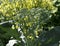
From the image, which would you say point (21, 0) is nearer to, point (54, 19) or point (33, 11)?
point (33, 11)

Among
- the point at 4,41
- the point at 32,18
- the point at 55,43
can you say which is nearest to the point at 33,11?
the point at 32,18

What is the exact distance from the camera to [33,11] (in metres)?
3.04

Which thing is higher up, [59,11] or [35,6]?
[35,6]

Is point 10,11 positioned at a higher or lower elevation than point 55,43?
higher

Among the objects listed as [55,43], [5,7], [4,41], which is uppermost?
[5,7]

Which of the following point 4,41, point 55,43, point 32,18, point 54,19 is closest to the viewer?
point 32,18

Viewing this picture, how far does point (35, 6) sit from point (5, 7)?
0.38m

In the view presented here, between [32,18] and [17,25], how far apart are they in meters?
0.23

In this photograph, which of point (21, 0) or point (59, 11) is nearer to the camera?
point (21, 0)

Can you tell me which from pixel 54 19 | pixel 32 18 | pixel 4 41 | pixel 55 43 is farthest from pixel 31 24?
pixel 54 19

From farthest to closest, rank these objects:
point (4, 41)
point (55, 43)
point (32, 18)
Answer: point (4, 41), point (55, 43), point (32, 18)

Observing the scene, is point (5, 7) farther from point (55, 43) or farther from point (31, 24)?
point (55, 43)

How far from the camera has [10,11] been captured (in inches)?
123

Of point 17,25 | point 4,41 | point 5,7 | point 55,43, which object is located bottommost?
point 4,41
